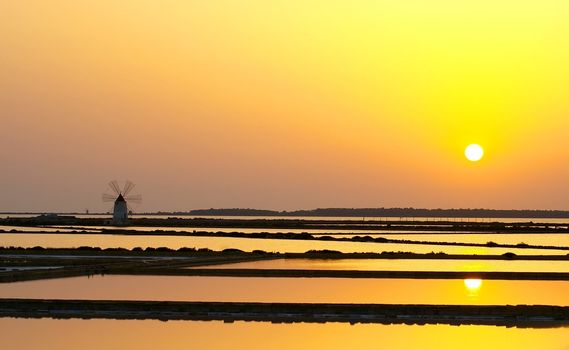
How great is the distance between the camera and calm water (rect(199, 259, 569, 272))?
2708 centimetres

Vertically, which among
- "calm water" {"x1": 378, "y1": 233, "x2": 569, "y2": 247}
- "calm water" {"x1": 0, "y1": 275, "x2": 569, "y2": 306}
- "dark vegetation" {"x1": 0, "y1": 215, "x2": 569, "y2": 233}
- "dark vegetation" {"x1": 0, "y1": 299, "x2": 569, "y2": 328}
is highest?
"dark vegetation" {"x1": 0, "y1": 215, "x2": 569, "y2": 233}

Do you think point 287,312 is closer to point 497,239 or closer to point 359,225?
point 497,239

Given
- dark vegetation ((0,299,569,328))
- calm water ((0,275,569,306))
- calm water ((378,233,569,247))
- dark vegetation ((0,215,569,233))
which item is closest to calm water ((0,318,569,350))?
dark vegetation ((0,299,569,328))

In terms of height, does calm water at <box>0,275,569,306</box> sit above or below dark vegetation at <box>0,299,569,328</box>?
above

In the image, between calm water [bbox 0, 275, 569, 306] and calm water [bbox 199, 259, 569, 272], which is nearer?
calm water [bbox 0, 275, 569, 306]

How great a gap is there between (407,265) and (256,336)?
14432 mm

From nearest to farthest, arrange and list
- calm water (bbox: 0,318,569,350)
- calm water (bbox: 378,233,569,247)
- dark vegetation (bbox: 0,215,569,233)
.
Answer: calm water (bbox: 0,318,569,350) → calm water (bbox: 378,233,569,247) → dark vegetation (bbox: 0,215,569,233)

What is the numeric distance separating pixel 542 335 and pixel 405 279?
29.8 feet

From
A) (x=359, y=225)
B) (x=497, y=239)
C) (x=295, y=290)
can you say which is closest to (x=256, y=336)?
(x=295, y=290)

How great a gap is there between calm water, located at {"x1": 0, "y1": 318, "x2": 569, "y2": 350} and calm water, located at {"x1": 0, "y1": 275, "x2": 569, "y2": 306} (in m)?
2.97

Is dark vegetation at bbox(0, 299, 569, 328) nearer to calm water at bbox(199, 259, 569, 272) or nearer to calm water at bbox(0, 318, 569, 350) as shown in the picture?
calm water at bbox(0, 318, 569, 350)

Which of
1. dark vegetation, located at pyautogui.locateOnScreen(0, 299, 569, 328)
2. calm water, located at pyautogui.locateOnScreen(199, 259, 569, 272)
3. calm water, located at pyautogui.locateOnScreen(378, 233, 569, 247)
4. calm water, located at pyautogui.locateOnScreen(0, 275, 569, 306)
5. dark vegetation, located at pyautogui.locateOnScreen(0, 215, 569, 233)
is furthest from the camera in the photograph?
dark vegetation, located at pyautogui.locateOnScreen(0, 215, 569, 233)

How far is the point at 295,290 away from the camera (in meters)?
20.6

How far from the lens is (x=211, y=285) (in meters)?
21.8
